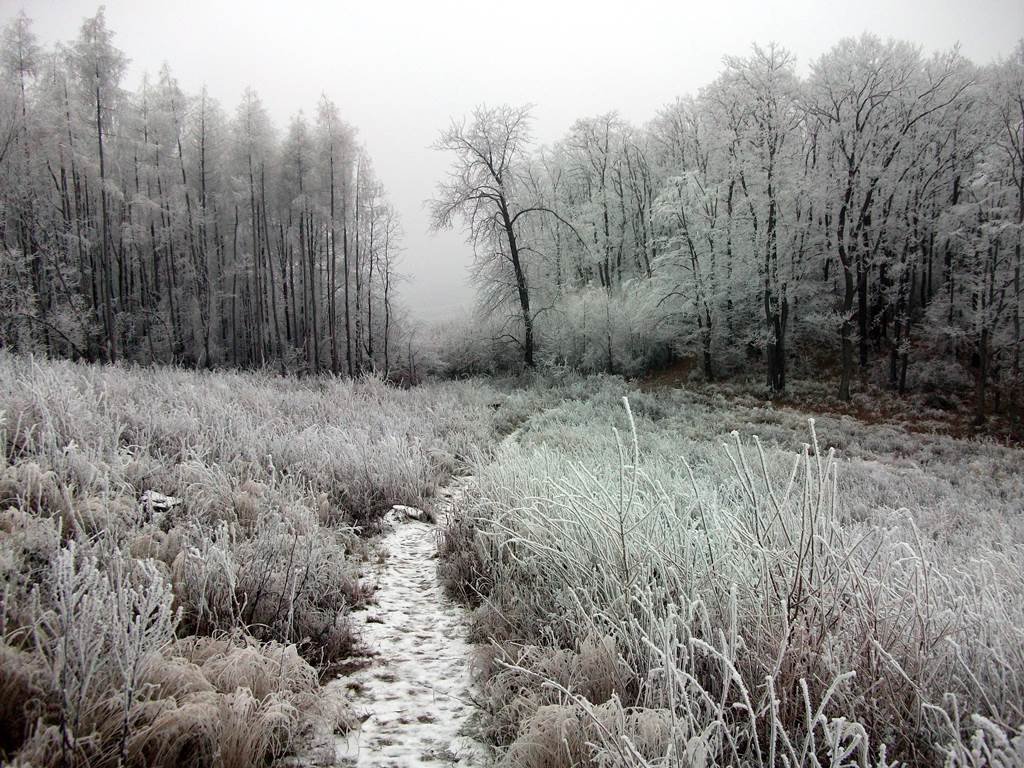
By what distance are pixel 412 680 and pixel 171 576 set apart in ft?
4.94

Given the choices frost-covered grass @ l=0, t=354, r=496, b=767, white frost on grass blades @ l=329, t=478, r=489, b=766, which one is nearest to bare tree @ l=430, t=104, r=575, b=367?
frost-covered grass @ l=0, t=354, r=496, b=767

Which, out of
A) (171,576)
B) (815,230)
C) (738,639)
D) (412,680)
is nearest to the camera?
(738,639)

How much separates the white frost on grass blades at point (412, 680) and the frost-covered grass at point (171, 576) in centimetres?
21

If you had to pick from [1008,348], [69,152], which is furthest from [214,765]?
[1008,348]

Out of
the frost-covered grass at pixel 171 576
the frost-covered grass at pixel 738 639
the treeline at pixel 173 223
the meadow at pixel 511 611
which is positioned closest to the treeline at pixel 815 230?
the treeline at pixel 173 223

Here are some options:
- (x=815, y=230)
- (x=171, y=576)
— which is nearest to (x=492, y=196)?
(x=815, y=230)

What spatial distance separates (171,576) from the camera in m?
2.73

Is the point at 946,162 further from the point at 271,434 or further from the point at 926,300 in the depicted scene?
the point at 271,434

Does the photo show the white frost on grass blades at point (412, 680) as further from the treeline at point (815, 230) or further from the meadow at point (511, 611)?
the treeline at point (815, 230)

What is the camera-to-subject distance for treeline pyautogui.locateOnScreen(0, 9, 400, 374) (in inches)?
623

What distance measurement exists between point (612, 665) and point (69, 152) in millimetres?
21624

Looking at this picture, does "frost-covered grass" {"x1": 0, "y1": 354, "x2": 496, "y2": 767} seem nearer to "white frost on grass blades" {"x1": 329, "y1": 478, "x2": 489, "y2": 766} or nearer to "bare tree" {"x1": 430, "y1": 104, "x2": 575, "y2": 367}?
"white frost on grass blades" {"x1": 329, "y1": 478, "x2": 489, "y2": 766}

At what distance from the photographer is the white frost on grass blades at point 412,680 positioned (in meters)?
2.27

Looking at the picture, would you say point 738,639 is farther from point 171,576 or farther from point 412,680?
point 171,576
